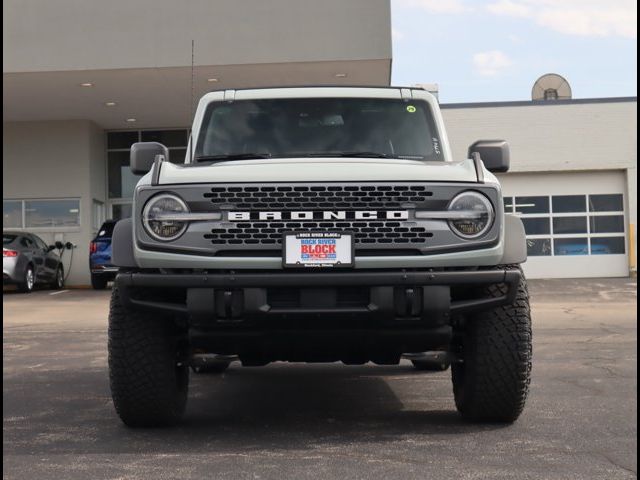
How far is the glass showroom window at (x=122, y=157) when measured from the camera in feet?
96.1

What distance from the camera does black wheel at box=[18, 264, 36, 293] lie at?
867 inches

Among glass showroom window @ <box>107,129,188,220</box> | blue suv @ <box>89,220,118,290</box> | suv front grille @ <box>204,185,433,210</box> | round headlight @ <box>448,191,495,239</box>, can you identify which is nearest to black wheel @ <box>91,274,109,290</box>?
blue suv @ <box>89,220,118,290</box>

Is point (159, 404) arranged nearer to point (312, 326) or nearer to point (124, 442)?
point (124, 442)

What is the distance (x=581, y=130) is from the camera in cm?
2861

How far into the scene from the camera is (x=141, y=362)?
5449 mm

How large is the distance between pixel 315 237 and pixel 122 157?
25176 mm

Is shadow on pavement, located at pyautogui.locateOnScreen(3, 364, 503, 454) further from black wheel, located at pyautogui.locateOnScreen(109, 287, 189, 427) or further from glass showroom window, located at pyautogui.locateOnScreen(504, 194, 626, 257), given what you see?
glass showroom window, located at pyautogui.locateOnScreen(504, 194, 626, 257)

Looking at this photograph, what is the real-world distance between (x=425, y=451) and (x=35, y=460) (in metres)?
1.98

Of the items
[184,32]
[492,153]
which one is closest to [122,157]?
[184,32]

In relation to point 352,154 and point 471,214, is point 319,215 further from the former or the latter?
point 352,154

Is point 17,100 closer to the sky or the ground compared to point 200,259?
closer to the sky

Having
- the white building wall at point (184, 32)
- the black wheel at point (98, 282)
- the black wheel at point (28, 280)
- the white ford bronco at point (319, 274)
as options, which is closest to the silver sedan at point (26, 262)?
the black wheel at point (28, 280)

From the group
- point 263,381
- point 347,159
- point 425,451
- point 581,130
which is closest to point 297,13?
point 581,130

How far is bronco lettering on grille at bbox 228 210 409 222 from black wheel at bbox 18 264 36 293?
17.8m
